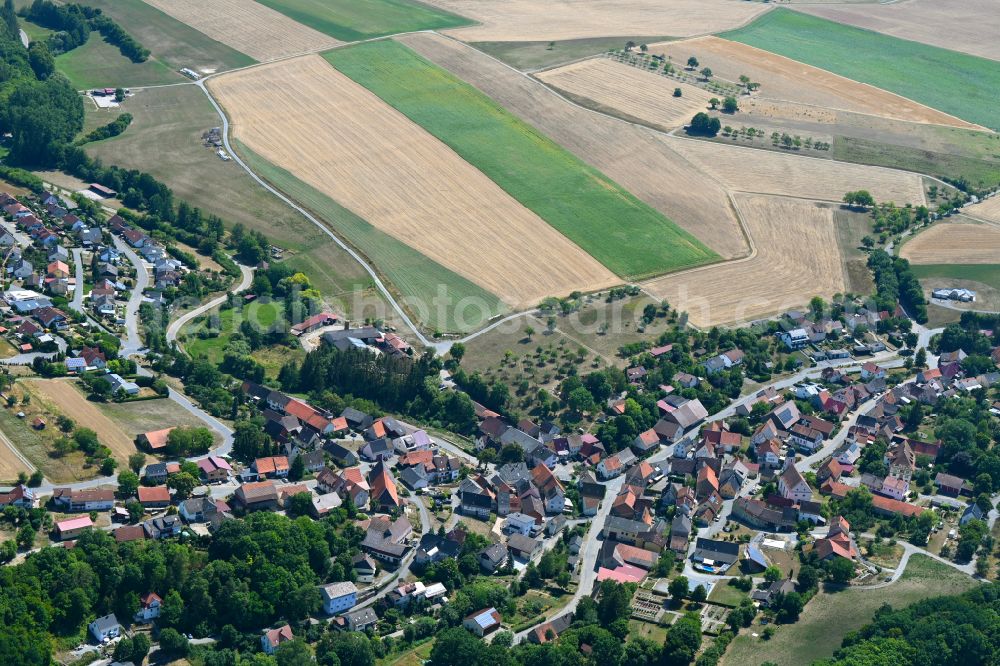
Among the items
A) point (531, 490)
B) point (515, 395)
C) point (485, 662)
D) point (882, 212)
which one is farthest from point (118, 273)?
point (882, 212)

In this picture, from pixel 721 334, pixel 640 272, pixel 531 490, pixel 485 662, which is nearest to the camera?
pixel 485 662

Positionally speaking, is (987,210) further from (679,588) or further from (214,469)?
(214,469)

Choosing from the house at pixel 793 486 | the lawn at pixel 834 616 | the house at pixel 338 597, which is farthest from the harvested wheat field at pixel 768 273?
the house at pixel 338 597

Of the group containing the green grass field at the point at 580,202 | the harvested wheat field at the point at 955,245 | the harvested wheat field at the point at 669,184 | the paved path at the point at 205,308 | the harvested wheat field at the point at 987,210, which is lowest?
the paved path at the point at 205,308

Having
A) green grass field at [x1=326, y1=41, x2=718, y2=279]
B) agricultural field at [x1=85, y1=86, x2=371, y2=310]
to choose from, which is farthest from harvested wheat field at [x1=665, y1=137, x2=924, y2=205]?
agricultural field at [x1=85, y1=86, x2=371, y2=310]

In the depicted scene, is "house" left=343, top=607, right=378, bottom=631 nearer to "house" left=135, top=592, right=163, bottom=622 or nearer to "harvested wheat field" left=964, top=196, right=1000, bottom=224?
"house" left=135, top=592, right=163, bottom=622

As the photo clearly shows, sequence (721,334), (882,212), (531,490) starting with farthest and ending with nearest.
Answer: (882,212), (721,334), (531,490)

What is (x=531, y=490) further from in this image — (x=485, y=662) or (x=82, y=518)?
(x=82, y=518)

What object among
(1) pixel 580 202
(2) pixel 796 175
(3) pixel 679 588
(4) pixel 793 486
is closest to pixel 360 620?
(3) pixel 679 588

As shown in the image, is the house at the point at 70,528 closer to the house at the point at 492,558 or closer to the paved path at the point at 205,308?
the house at the point at 492,558
